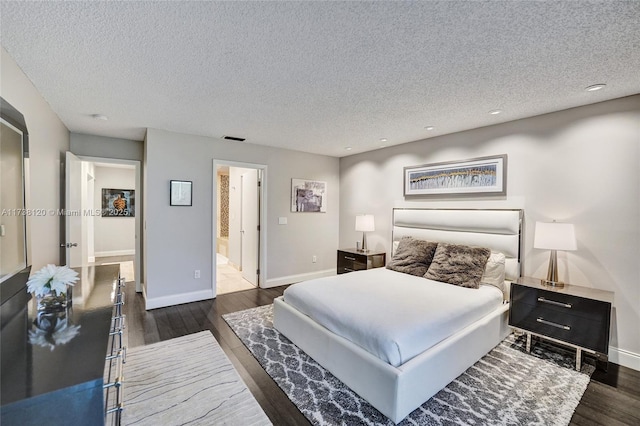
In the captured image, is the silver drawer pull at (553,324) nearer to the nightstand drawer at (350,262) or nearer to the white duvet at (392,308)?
the white duvet at (392,308)

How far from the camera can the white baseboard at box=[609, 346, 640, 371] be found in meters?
2.58

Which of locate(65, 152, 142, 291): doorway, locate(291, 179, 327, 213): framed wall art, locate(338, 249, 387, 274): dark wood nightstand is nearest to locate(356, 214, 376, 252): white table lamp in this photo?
locate(338, 249, 387, 274): dark wood nightstand

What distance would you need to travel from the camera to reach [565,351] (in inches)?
114

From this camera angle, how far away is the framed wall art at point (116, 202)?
7.48 metres

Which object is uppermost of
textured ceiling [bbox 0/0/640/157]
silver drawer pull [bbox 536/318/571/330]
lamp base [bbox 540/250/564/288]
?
textured ceiling [bbox 0/0/640/157]

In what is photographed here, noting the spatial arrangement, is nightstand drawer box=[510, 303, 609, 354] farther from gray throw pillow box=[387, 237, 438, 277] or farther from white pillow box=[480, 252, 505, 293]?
gray throw pillow box=[387, 237, 438, 277]

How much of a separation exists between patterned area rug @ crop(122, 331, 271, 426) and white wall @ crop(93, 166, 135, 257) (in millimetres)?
5932

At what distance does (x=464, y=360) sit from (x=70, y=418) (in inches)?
103

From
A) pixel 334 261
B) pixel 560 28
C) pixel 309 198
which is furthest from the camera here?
pixel 334 261

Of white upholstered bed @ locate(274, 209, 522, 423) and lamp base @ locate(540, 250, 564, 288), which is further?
lamp base @ locate(540, 250, 564, 288)

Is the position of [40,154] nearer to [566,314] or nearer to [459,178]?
[459,178]

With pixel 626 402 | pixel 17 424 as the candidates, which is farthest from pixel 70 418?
pixel 626 402

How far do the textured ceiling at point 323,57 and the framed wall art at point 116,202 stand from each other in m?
4.86

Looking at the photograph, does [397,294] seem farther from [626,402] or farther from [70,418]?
[70,418]
